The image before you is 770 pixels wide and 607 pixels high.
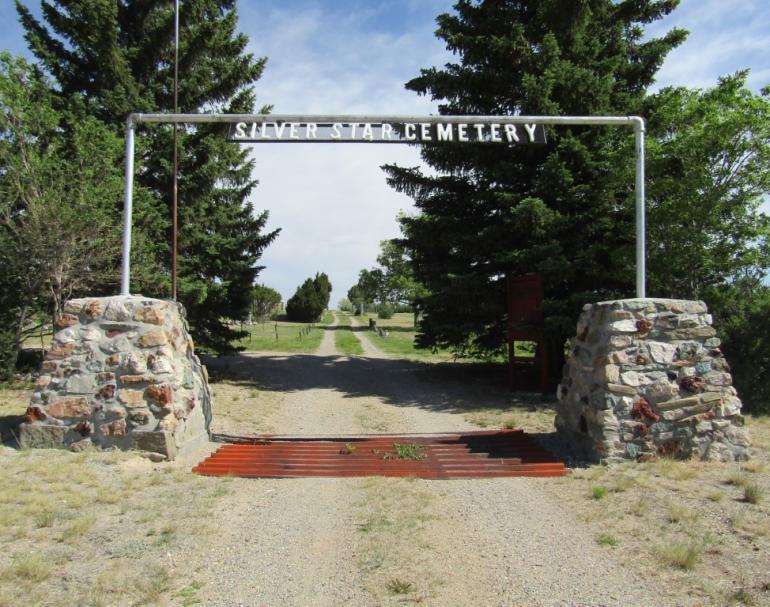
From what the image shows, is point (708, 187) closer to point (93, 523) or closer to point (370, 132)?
point (370, 132)

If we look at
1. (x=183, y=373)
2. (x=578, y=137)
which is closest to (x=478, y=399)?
(x=578, y=137)

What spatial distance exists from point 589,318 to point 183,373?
18.8ft

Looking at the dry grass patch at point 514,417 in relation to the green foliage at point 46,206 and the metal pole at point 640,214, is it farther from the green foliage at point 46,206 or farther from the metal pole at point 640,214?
the green foliage at point 46,206

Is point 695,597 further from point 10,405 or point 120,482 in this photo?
point 10,405

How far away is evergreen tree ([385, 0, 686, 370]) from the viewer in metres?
12.4

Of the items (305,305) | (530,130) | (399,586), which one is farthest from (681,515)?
(305,305)

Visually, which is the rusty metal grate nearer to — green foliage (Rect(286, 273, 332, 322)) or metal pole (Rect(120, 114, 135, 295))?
metal pole (Rect(120, 114, 135, 295))

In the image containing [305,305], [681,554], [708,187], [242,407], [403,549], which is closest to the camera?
[681,554]

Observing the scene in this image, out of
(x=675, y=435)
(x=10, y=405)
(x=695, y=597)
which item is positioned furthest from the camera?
(x=10, y=405)

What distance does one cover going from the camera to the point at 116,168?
12758 millimetres

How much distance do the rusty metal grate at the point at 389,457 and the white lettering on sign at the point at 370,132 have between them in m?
4.34

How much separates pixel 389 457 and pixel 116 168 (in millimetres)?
9683

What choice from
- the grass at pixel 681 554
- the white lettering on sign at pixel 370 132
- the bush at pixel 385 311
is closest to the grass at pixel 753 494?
the grass at pixel 681 554

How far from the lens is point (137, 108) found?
14.2 m
